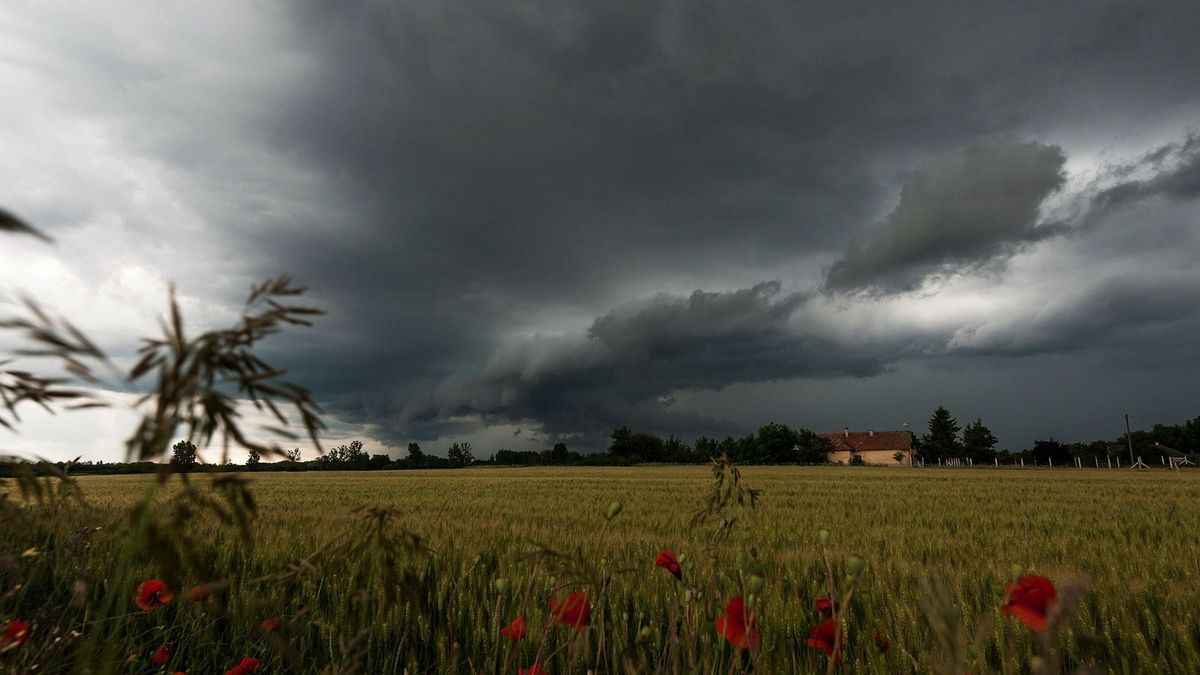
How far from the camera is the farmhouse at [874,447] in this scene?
9456 cm

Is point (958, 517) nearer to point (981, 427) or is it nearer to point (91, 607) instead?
point (91, 607)

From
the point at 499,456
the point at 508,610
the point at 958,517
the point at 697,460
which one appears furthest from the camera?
the point at 499,456

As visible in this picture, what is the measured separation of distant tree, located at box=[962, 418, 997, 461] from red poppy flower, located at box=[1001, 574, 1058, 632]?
106 metres

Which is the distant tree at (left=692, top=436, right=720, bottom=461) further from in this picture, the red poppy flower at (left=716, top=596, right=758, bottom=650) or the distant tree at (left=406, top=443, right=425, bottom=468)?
the red poppy flower at (left=716, top=596, right=758, bottom=650)

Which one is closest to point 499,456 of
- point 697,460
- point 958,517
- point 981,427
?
point 697,460

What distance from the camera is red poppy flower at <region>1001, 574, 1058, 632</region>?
110cm

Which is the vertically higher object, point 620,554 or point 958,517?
point 620,554

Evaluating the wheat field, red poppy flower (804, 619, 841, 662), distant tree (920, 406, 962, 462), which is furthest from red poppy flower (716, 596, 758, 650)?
distant tree (920, 406, 962, 462)

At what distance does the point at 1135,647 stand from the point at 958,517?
7631 millimetres

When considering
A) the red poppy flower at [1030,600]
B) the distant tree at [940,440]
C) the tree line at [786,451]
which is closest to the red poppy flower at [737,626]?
the red poppy flower at [1030,600]

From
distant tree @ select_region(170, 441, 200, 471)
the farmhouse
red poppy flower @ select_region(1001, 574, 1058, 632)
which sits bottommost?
the farmhouse

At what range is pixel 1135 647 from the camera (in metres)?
2.69

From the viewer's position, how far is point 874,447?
9712 centimetres

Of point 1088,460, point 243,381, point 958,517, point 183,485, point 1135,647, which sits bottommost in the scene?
point 1088,460
